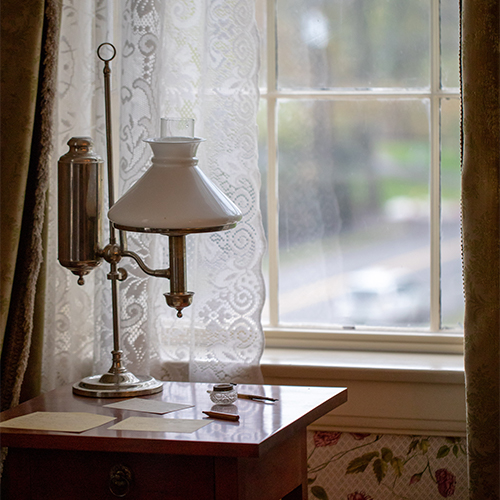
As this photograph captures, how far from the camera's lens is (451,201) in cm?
187

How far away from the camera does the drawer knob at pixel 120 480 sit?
3.85 ft

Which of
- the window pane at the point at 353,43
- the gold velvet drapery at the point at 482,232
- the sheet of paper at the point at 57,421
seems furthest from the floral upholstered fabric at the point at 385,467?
the window pane at the point at 353,43

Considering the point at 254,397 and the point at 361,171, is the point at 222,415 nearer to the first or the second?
the point at 254,397

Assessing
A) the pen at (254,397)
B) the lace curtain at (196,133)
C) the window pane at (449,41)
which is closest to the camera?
the pen at (254,397)

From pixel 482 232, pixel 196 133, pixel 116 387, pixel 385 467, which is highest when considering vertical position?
pixel 196 133

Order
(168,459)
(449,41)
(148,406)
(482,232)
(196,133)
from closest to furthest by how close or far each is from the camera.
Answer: (168,459) → (148,406) → (482,232) → (196,133) → (449,41)

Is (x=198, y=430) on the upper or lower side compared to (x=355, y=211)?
lower

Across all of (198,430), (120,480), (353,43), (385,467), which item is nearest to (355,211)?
(353,43)

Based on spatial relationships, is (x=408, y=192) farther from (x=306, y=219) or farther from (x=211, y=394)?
(x=211, y=394)

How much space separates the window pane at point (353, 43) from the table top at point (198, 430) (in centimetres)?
90

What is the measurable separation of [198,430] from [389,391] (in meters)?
0.67

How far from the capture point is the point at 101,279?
170 cm

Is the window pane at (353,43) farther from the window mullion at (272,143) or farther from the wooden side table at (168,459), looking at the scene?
the wooden side table at (168,459)

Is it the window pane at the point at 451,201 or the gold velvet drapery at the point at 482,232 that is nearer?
the gold velvet drapery at the point at 482,232
